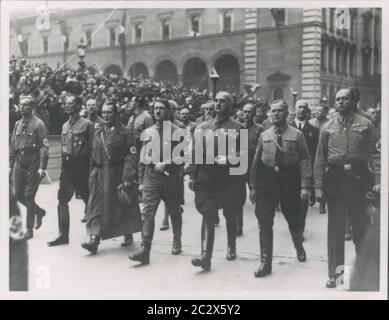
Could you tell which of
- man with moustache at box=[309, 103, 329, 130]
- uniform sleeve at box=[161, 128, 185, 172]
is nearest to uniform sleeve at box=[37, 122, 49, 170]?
uniform sleeve at box=[161, 128, 185, 172]

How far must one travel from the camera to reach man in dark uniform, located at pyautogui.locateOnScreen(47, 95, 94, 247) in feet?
23.1

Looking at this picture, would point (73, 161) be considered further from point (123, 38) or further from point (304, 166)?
point (123, 38)

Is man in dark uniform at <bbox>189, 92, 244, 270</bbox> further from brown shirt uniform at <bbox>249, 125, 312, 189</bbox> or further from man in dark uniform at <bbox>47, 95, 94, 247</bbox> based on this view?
man in dark uniform at <bbox>47, 95, 94, 247</bbox>

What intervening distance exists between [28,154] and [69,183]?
2.47 ft

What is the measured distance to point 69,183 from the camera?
704cm

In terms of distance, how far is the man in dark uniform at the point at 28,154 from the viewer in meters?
7.18

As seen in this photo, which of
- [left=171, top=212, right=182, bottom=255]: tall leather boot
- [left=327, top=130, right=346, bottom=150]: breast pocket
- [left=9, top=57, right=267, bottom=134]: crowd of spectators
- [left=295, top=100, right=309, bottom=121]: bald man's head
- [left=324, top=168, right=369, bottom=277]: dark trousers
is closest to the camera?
[left=324, top=168, right=369, bottom=277]: dark trousers

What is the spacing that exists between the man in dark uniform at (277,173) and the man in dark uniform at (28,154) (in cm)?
309

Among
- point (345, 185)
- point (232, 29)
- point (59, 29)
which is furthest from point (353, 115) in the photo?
point (59, 29)

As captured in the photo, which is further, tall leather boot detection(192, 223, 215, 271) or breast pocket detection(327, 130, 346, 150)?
tall leather boot detection(192, 223, 215, 271)

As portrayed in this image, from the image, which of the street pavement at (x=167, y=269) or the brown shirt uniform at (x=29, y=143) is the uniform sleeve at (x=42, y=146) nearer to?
the brown shirt uniform at (x=29, y=143)

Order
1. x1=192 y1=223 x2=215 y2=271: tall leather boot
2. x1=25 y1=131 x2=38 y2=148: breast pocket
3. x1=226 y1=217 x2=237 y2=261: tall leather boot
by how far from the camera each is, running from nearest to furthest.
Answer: x1=192 y1=223 x2=215 y2=271: tall leather boot, x1=226 y1=217 x2=237 y2=261: tall leather boot, x1=25 y1=131 x2=38 y2=148: breast pocket

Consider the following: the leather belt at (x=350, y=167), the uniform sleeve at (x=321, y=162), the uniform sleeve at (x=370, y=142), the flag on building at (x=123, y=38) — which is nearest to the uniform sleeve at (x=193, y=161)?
the uniform sleeve at (x=321, y=162)
